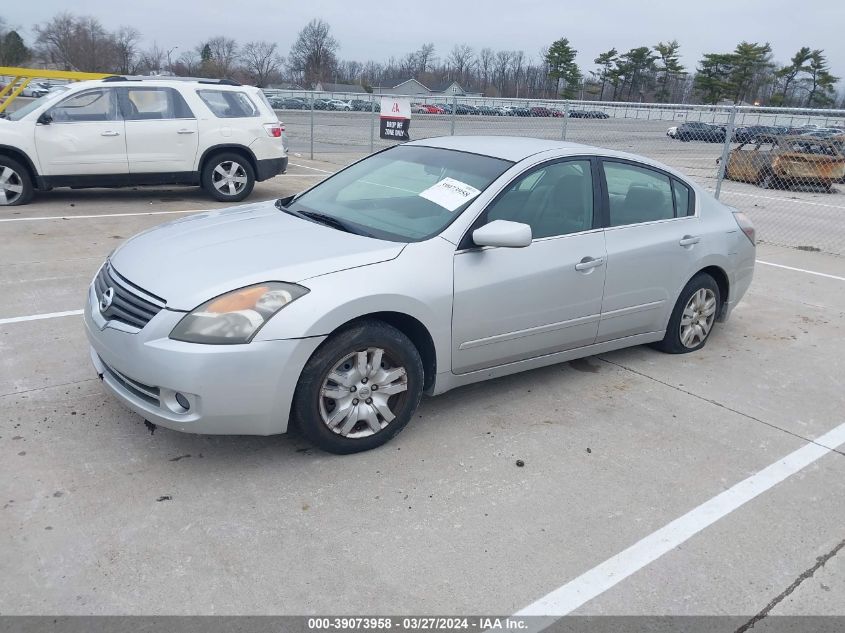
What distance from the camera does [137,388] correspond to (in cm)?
337

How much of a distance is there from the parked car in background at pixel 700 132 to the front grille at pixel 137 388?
17.8m

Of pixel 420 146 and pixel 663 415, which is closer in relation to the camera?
pixel 663 415

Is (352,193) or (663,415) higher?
(352,193)

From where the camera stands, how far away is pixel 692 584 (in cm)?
280

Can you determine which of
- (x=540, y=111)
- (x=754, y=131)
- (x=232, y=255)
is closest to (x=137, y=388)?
(x=232, y=255)

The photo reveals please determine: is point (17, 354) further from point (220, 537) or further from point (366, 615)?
point (366, 615)

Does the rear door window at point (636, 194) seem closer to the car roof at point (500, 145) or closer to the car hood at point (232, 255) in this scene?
the car roof at point (500, 145)

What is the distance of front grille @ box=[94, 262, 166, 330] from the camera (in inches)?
130

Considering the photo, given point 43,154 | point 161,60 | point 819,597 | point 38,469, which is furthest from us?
point 161,60

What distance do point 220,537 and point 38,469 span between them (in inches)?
41.2

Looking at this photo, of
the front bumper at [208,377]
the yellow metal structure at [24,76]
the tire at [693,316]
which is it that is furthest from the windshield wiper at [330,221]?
the yellow metal structure at [24,76]

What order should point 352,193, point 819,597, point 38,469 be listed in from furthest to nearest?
point 352,193
point 38,469
point 819,597

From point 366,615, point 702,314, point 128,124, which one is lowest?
point 366,615

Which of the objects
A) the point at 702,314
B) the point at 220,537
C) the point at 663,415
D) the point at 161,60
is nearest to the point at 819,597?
the point at 663,415
